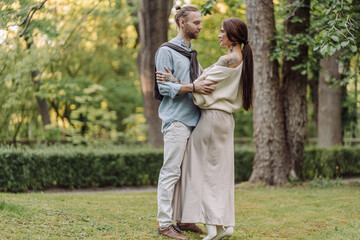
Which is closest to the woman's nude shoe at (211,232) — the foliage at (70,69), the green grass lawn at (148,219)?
the green grass lawn at (148,219)

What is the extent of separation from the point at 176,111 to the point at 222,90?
51 cm

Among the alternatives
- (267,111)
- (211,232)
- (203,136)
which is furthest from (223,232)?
(267,111)

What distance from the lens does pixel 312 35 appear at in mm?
10086

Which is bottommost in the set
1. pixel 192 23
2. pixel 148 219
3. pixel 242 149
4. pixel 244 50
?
pixel 148 219

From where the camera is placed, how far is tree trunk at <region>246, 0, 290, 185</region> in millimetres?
9766

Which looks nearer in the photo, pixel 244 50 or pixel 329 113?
pixel 244 50

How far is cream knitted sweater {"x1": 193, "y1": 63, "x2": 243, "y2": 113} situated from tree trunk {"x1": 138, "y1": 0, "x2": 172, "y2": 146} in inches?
344

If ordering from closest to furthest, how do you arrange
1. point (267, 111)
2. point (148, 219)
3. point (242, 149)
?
point (148, 219)
point (267, 111)
point (242, 149)

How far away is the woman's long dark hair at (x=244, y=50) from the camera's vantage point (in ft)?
14.9

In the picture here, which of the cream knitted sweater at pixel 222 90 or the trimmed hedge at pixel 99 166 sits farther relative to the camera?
the trimmed hedge at pixel 99 166

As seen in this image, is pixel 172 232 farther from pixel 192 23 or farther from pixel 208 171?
pixel 192 23

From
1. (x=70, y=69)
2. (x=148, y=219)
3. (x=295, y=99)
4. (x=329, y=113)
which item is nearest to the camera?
(x=148, y=219)

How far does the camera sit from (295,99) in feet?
32.9

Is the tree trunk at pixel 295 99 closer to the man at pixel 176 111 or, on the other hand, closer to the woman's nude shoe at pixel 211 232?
the man at pixel 176 111
